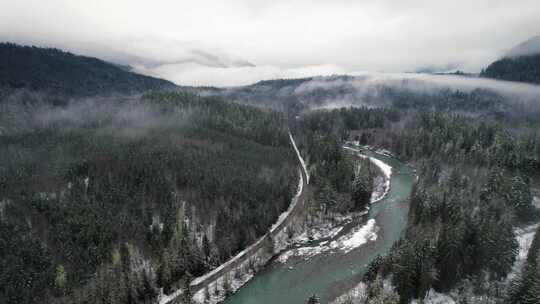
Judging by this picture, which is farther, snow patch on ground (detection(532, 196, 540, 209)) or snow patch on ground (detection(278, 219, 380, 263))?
snow patch on ground (detection(532, 196, 540, 209))

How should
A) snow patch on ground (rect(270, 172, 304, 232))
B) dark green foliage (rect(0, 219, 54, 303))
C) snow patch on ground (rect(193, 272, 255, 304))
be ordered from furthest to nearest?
snow patch on ground (rect(270, 172, 304, 232))
snow patch on ground (rect(193, 272, 255, 304))
dark green foliage (rect(0, 219, 54, 303))

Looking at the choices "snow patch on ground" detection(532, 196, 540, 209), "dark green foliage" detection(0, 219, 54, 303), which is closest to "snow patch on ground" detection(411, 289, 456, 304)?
"snow patch on ground" detection(532, 196, 540, 209)

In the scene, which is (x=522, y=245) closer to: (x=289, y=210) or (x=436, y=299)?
(x=436, y=299)

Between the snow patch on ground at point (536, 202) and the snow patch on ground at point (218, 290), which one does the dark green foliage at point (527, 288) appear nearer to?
the snow patch on ground at point (218, 290)

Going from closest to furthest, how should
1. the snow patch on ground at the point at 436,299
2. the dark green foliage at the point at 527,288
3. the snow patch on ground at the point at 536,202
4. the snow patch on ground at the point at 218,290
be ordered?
the dark green foliage at the point at 527,288 → the snow patch on ground at the point at 436,299 → the snow patch on ground at the point at 218,290 → the snow patch on ground at the point at 536,202

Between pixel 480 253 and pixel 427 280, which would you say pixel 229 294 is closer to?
pixel 427 280

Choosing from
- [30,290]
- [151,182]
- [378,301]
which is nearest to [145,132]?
[151,182]

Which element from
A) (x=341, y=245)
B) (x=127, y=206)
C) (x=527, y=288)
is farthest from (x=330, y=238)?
(x=127, y=206)

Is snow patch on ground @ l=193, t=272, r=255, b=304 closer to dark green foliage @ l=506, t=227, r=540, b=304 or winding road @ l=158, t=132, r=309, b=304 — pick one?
winding road @ l=158, t=132, r=309, b=304

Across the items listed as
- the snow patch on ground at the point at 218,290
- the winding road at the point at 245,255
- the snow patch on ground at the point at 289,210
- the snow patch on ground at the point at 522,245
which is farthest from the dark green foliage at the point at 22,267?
the snow patch on ground at the point at 522,245

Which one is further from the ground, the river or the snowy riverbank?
the snowy riverbank

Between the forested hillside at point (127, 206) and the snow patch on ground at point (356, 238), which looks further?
the snow patch on ground at point (356, 238)
